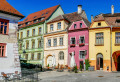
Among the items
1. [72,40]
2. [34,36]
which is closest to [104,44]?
[72,40]

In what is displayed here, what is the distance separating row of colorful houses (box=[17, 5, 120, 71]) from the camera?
28.1 metres

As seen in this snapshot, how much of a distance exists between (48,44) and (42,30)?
3890 mm

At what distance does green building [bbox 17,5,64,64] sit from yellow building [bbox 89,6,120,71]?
12572mm

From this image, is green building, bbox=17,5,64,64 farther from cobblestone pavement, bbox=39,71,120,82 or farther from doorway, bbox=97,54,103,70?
cobblestone pavement, bbox=39,71,120,82

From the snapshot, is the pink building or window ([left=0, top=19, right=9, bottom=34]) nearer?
window ([left=0, top=19, right=9, bottom=34])

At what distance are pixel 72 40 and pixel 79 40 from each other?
5.55ft

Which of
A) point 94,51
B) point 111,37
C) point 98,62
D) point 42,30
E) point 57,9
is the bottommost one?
point 98,62

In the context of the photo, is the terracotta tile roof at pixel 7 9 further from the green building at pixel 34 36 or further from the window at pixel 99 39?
the green building at pixel 34 36

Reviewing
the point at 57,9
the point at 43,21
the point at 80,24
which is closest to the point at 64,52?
the point at 80,24

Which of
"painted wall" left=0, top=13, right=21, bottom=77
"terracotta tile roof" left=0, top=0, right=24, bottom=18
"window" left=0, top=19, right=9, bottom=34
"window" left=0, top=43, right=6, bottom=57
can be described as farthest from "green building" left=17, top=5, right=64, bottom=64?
"window" left=0, top=43, right=6, bottom=57

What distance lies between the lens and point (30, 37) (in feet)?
133

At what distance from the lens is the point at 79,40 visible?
1230 inches

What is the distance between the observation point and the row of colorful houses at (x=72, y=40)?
92.2ft

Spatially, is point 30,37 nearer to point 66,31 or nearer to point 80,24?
point 66,31
